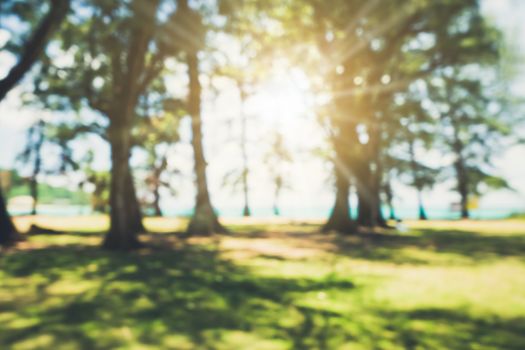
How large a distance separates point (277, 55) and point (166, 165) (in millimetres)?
28766

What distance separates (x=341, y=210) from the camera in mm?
22453

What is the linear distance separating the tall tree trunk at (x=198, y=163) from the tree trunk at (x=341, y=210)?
22.0 feet

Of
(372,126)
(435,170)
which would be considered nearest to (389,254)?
(372,126)

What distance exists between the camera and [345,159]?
23.2m

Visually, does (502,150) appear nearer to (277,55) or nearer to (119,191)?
(277,55)

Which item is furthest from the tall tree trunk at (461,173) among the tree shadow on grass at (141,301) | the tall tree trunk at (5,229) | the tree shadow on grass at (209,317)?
the tall tree trunk at (5,229)

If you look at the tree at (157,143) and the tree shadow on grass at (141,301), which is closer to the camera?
the tree shadow on grass at (141,301)

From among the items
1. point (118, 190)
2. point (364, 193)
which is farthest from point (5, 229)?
point (364, 193)

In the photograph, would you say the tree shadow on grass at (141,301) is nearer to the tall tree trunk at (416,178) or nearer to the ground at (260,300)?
the ground at (260,300)

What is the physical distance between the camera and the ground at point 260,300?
5.06m

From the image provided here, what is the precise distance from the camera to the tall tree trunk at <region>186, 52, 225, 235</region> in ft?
67.6

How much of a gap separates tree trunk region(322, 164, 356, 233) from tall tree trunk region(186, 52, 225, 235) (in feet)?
22.0

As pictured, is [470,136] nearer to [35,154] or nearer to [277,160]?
[277,160]

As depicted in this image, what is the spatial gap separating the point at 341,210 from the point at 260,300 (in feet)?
52.9
